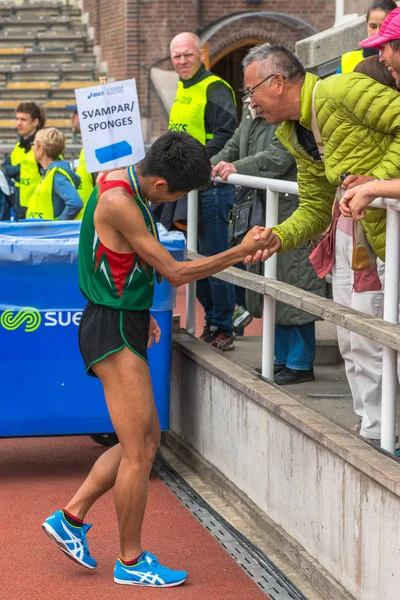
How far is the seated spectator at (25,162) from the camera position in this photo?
11484mm

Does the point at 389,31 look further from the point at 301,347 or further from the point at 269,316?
the point at 301,347

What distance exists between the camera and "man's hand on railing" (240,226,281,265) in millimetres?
5086

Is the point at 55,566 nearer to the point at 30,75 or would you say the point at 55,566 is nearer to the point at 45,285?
the point at 45,285

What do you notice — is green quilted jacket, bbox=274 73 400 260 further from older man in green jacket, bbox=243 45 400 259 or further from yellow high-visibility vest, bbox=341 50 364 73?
yellow high-visibility vest, bbox=341 50 364 73

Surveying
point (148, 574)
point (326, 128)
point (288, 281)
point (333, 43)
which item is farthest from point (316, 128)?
point (333, 43)

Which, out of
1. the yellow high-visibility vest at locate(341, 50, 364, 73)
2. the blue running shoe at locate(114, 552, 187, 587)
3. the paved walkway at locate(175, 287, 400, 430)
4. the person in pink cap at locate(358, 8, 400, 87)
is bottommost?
the blue running shoe at locate(114, 552, 187, 587)

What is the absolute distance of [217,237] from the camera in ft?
26.2

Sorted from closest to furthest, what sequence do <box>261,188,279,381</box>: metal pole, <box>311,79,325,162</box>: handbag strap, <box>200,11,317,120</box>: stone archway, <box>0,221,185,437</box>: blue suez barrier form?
<box>311,79,325,162</box>: handbag strap
<box>261,188,279,381</box>: metal pole
<box>0,221,185,437</box>: blue suez barrier
<box>200,11,317,120</box>: stone archway

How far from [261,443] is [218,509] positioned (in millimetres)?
645

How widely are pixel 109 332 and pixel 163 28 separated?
23711mm

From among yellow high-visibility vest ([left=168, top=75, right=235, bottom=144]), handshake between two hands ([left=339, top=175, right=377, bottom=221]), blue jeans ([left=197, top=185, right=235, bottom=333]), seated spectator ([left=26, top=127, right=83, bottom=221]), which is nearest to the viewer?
handshake between two hands ([left=339, top=175, right=377, bottom=221])

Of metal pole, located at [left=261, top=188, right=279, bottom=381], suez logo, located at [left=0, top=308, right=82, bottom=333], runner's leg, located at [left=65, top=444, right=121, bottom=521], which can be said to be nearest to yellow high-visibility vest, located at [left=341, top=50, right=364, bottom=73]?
metal pole, located at [left=261, top=188, right=279, bottom=381]

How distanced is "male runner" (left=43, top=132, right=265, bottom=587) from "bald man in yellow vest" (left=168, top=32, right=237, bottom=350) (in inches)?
110

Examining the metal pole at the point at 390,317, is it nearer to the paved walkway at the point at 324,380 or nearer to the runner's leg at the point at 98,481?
the paved walkway at the point at 324,380
